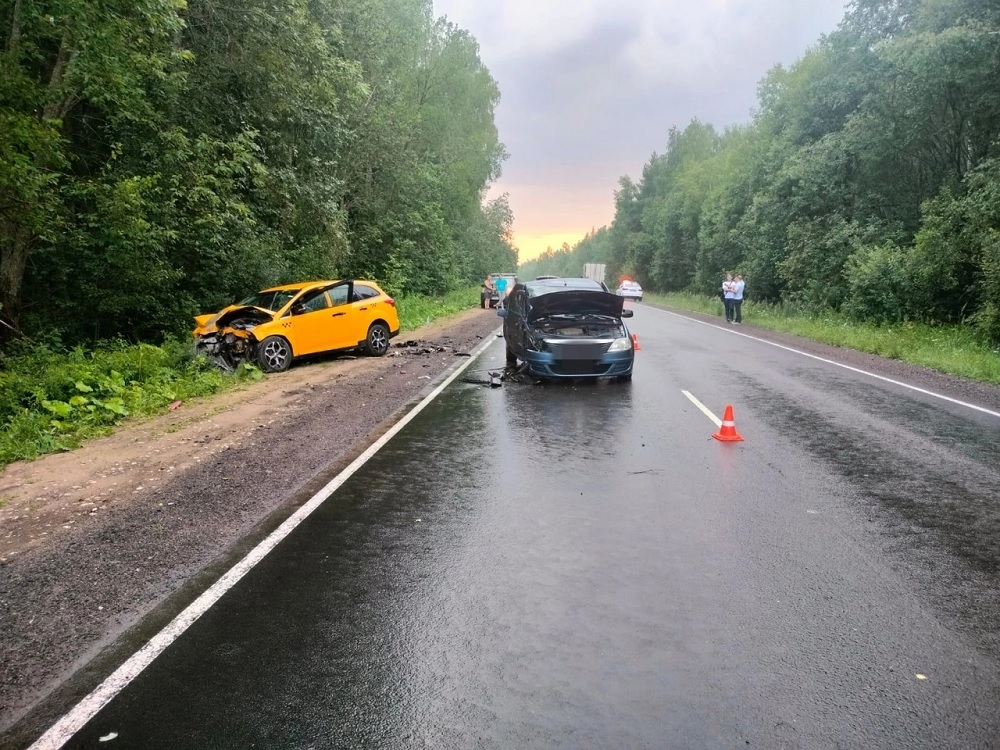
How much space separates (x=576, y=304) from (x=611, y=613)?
9.14 meters

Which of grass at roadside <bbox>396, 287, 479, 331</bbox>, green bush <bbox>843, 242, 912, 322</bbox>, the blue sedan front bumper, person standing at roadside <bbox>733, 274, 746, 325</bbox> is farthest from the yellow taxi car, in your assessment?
person standing at roadside <bbox>733, 274, 746, 325</bbox>

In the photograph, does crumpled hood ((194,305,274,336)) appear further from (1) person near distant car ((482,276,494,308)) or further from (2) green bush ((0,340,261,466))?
(1) person near distant car ((482,276,494,308))

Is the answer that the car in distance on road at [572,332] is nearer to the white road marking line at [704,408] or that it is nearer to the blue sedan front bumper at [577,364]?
the blue sedan front bumper at [577,364]

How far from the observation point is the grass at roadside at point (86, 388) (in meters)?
8.30

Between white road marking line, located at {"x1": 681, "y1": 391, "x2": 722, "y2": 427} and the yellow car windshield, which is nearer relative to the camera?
white road marking line, located at {"x1": 681, "y1": 391, "x2": 722, "y2": 427}

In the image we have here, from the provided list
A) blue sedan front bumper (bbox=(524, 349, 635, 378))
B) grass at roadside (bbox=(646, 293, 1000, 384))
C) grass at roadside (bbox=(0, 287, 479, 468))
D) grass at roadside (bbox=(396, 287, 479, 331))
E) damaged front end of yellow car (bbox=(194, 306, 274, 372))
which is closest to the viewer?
grass at roadside (bbox=(0, 287, 479, 468))

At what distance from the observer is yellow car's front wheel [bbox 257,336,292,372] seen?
45.0ft

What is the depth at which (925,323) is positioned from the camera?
2177cm

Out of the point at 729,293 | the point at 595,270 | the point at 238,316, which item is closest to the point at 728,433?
the point at 238,316

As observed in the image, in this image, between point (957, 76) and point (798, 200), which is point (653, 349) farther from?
point (798, 200)

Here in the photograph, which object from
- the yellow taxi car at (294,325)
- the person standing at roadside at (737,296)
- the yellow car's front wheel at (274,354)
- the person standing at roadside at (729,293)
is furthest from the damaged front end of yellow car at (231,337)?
the person standing at roadside at (737,296)

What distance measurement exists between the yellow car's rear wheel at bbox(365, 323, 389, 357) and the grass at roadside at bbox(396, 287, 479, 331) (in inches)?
294

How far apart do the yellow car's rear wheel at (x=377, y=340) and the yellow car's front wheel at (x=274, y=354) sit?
2.42 m

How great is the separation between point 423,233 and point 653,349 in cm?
2232
